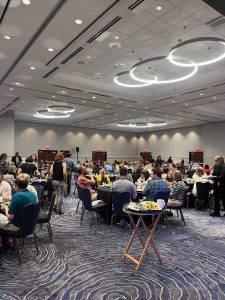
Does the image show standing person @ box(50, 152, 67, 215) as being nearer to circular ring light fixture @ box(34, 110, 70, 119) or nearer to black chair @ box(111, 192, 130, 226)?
black chair @ box(111, 192, 130, 226)

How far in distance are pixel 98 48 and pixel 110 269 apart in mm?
5751

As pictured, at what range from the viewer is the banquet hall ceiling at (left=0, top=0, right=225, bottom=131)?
15.8 feet

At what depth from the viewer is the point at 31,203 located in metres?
3.71

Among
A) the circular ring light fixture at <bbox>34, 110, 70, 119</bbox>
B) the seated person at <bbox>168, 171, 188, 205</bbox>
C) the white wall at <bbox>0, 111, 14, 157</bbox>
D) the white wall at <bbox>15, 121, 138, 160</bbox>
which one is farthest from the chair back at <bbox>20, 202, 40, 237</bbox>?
the white wall at <bbox>15, 121, 138, 160</bbox>

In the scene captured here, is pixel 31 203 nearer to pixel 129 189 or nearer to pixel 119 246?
pixel 119 246

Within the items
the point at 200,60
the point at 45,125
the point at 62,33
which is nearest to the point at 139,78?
the point at 200,60

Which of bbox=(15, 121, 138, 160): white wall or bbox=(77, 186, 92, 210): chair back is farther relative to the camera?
bbox=(15, 121, 138, 160): white wall

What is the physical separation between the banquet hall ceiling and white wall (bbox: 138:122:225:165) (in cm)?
693

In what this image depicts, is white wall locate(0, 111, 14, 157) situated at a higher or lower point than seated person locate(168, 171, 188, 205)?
higher

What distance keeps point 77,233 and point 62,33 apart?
4135 millimetres

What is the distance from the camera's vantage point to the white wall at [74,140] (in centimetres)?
2116

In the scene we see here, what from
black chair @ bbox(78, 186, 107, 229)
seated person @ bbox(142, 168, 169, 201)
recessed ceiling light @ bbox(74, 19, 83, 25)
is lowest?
black chair @ bbox(78, 186, 107, 229)

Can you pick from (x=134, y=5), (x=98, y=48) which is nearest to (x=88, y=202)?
(x=134, y=5)

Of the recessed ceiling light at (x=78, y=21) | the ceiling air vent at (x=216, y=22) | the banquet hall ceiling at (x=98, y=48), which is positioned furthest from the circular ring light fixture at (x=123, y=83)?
the recessed ceiling light at (x=78, y=21)
